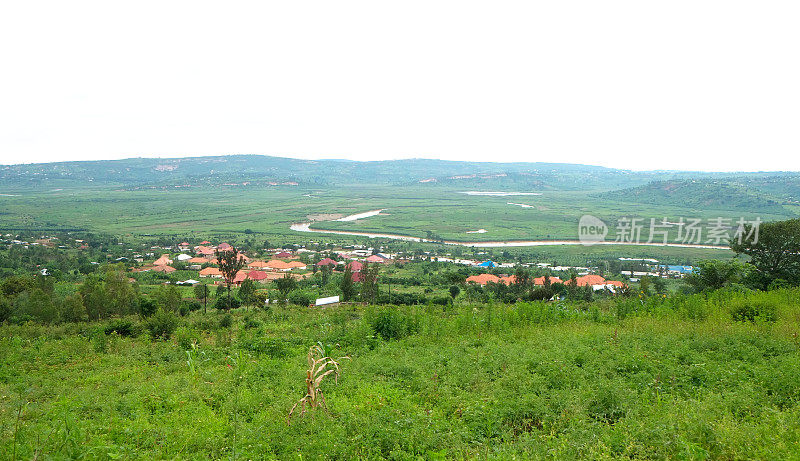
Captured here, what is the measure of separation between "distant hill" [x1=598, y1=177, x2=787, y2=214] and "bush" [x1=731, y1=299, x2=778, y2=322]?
7616 centimetres

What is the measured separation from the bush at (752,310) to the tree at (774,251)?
611cm

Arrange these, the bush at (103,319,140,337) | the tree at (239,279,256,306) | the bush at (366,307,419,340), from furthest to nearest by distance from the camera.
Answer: the tree at (239,279,256,306) → the bush at (103,319,140,337) → the bush at (366,307,419,340)

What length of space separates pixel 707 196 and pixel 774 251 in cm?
8322

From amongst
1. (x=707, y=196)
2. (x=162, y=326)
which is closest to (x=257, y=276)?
(x=162, y=326)

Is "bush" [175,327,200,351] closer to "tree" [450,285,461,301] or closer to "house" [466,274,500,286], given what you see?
"tree" [450,285,461,301]

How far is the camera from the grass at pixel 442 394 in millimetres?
4113

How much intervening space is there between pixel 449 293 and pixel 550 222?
53.4 metres

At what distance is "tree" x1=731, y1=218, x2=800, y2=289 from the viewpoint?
1316 centimetres

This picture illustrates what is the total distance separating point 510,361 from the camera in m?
6.40

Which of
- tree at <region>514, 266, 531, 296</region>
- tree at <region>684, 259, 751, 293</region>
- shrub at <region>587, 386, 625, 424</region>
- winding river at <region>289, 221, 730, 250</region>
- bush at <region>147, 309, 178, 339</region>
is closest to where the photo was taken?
shrub at <region>587, 386, 625, 424</region>

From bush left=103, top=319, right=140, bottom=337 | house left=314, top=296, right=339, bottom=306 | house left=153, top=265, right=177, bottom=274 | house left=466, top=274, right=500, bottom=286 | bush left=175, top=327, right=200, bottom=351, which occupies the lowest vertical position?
house left=153, top=265, right=177, bottom=274

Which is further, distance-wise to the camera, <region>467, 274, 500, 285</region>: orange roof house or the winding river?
the winding river

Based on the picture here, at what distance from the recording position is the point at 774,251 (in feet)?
44.5

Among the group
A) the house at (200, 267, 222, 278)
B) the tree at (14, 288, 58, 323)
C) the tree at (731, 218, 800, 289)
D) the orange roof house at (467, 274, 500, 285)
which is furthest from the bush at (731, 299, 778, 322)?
the house at (200, 267, 222, 278)
